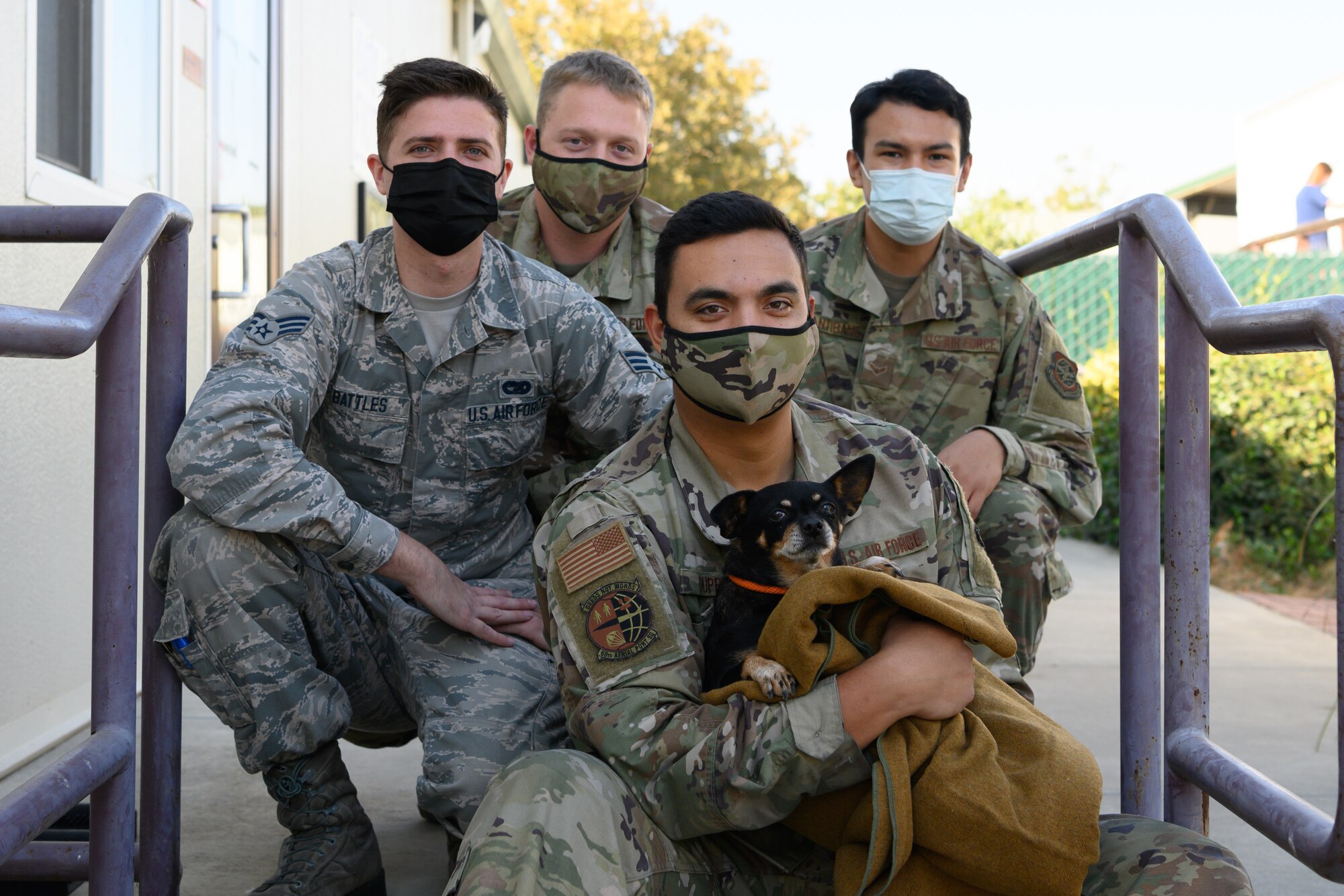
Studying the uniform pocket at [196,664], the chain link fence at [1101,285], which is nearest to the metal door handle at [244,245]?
the uniform pocket at [196,664]

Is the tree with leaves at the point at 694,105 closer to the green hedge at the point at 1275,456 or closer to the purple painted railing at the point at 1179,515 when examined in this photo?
the green hedge at the point at 1275,456

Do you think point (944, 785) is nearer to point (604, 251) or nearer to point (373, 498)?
point (373, 498)

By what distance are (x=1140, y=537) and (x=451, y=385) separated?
142 centimetres

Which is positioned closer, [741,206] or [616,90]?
[741,206]

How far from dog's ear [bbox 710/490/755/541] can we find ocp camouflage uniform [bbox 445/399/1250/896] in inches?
2.6

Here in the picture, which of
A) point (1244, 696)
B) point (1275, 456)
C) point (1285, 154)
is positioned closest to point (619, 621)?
point (1244, 696)

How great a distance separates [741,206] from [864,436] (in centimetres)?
48

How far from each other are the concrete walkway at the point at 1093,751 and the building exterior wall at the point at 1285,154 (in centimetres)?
1086

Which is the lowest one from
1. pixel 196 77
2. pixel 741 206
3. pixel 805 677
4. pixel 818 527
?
pixel 805 677

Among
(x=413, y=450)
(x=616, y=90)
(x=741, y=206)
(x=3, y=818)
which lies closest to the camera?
(x=3, y=818)

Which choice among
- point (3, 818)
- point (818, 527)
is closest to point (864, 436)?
point (818, 527)

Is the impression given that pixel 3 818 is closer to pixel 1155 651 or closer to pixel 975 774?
pixel 975 774

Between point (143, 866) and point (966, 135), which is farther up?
point (966, 135)

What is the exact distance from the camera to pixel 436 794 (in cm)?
222
